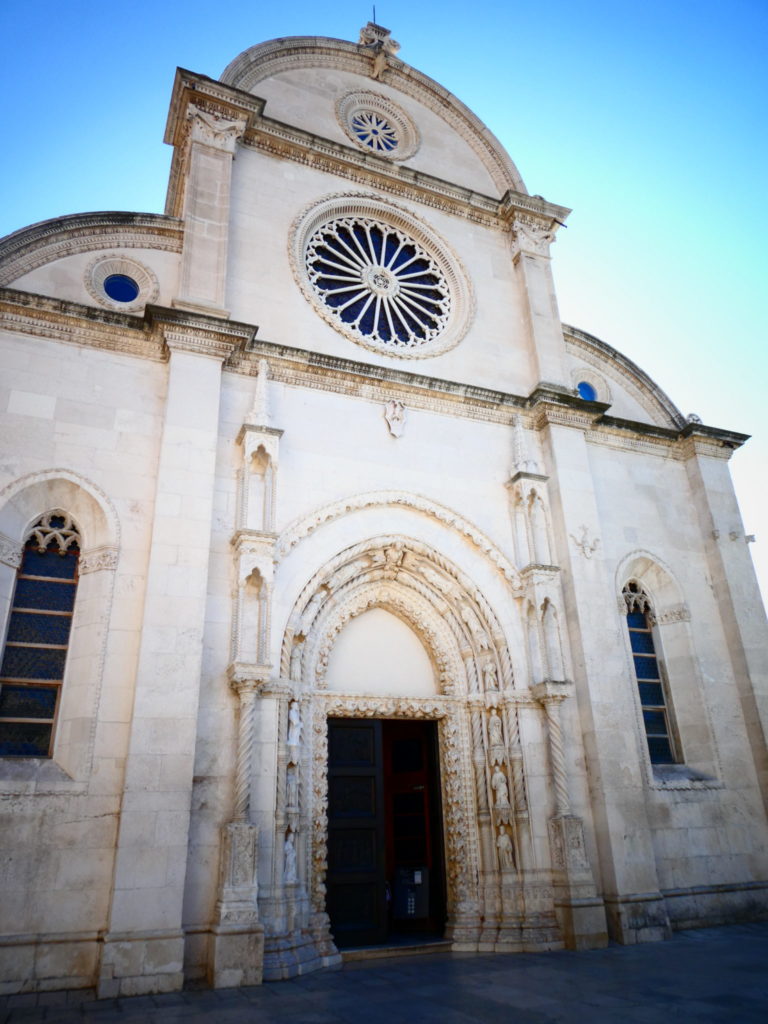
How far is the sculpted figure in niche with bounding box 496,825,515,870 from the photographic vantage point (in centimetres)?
922

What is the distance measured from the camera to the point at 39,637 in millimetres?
8344

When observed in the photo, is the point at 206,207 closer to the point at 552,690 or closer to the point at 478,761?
the point at 552,690

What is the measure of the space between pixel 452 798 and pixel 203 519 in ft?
16.2

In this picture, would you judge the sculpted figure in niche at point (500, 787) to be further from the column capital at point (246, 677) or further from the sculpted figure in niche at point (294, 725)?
the column capital at point (246, 677)

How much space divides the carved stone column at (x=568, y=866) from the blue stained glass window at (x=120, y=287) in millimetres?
7932

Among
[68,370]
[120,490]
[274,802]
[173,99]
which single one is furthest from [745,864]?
[173,99]

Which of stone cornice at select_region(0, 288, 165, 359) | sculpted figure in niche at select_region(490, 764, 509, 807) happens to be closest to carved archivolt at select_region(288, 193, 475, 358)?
stone cornice at select_region(0, 288, 165, 359)

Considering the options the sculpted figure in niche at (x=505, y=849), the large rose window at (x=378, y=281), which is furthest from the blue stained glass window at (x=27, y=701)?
the large rose window at (x=378, y=281)

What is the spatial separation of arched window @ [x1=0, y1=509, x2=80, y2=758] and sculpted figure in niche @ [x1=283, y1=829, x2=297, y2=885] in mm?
2791

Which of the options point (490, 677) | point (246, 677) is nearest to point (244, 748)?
point (246, 677)

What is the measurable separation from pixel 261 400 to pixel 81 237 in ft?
11.9

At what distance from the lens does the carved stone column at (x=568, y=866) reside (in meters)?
8.77

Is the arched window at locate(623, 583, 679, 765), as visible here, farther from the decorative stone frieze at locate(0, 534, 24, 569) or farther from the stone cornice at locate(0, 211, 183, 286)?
the stone cornice at locate(0, 211, 183, 286)

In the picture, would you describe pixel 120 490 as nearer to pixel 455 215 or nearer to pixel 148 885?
Answer: pixel 148 885
